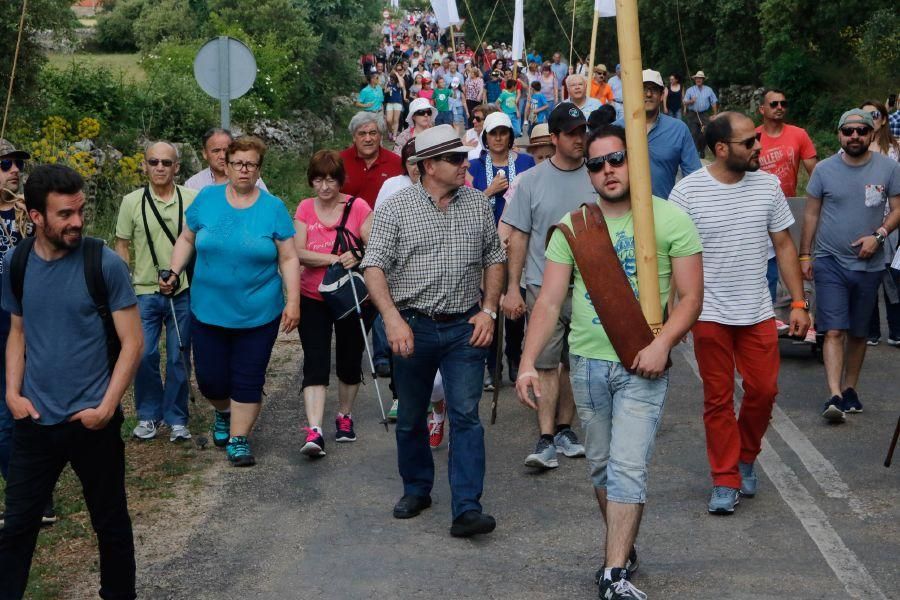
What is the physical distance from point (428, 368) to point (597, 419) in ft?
4.32

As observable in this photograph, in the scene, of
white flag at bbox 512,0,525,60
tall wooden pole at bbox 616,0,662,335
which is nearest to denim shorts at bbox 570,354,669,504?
tall wooden pole at bbox 616,0,662,335

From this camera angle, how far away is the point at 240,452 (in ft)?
26.8

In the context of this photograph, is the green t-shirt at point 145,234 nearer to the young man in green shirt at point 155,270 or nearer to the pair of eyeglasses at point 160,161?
the young man in green shirt at point 155,270

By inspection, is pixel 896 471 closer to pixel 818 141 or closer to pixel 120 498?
pixel 120 498

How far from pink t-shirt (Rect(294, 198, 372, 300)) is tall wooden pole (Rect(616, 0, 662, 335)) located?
3189mm

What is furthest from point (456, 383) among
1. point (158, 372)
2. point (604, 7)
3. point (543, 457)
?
point (604, 7)

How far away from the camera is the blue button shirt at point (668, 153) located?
956cm

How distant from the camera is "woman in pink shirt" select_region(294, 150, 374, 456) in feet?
27.8

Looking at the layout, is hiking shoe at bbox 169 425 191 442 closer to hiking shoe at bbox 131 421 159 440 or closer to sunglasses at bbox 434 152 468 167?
hiking shoe at bbox 131 421 159 440

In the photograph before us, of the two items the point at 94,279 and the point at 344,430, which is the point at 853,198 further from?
the point at 94,279

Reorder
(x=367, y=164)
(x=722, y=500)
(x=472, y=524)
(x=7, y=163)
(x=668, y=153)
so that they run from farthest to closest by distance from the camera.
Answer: (x=367, y=164) < (x=668, y=153) < (x=722, y=500) < (x=7, y=163) < (x=472, y=524)

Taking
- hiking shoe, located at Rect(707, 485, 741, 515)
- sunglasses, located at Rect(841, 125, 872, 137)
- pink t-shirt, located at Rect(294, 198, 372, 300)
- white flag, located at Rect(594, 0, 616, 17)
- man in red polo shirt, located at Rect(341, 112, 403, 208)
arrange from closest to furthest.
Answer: hiking shoe, located at Rect(707, 485, 741, 515)
pink t-shirt, located at Rect(294, 198, 372, 300)
sunglasses, located at Rect(841, 125, 872, 137)
man in red polo shirt, located at Rect(341, 112, 403, 208)
white flag, located at Rect(594, 0, 616, 17)

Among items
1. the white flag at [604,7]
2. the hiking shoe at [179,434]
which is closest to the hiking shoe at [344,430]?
the hiking shoe at [179,434]

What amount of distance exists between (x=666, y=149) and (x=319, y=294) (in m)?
2.72
